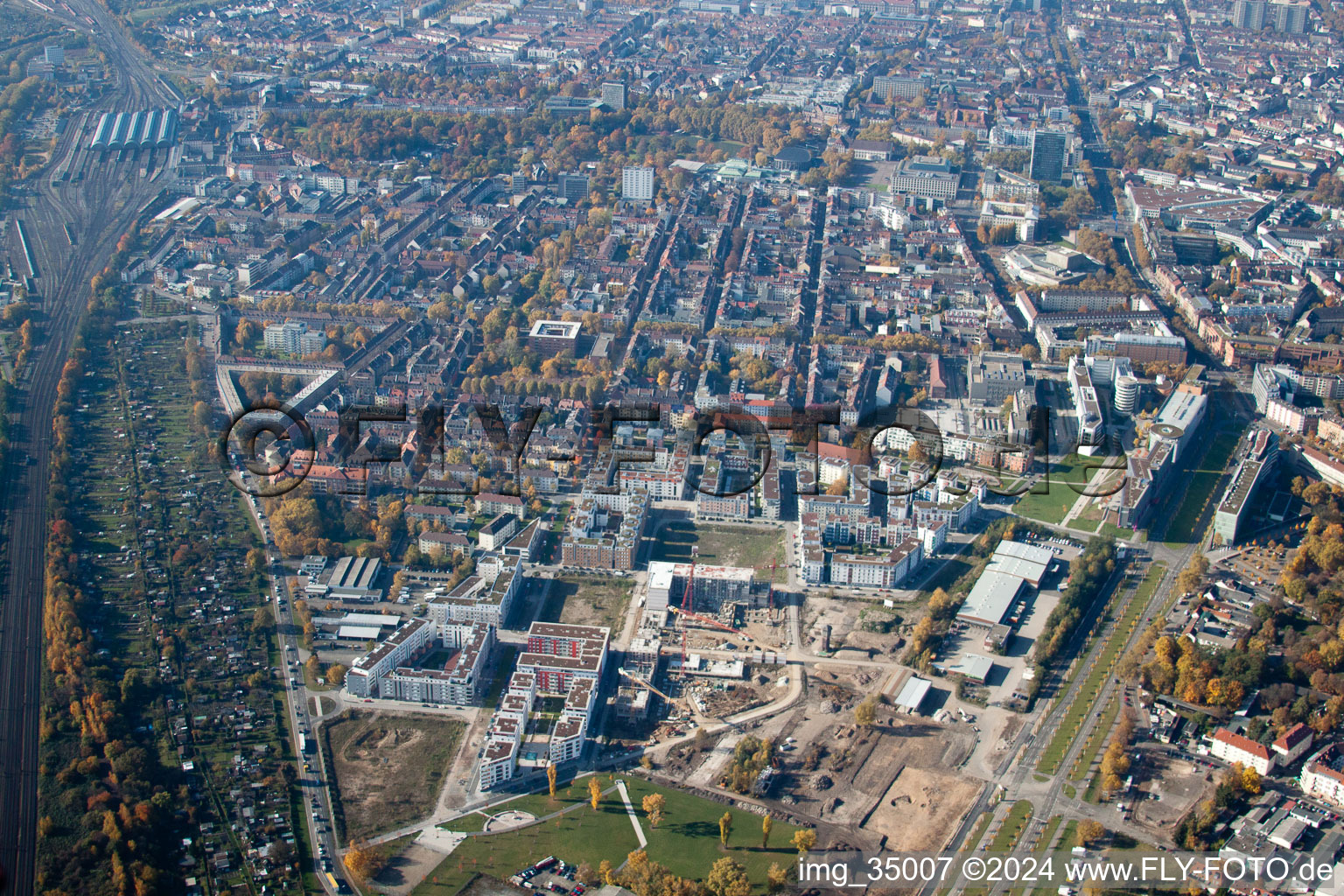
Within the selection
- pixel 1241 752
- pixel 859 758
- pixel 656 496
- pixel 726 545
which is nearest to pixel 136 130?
pixel 656 496

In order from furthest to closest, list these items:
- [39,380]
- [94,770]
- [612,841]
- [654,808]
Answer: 1. [39,380]
2. [94,770]
3. [654,808]
4. [612,841]

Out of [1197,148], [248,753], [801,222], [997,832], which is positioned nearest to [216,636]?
[248,753]

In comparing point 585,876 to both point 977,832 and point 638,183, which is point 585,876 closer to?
point 977,832

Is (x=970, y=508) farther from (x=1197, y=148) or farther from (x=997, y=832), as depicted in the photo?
(x=1197, y=148)

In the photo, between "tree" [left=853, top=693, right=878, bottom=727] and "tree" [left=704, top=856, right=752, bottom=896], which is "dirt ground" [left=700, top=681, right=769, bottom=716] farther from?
"tree" [left=704, top=856, right=752, bottom=896]

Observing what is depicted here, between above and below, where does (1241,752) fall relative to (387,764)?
above

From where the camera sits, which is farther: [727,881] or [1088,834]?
[1088,834]

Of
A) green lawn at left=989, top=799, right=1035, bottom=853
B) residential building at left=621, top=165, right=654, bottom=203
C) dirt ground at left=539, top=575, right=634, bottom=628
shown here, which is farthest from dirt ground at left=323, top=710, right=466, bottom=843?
residential building at left=621, top=165, right=654, bottom=203
